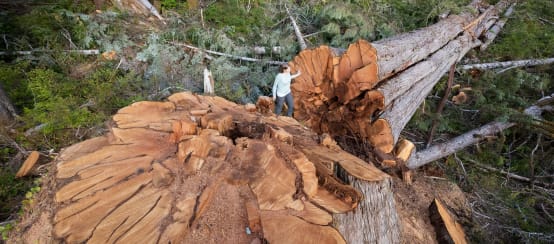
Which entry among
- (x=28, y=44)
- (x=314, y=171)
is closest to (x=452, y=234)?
(x=314, y=171)

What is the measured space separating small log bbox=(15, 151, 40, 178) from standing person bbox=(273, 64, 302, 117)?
2.52 metres

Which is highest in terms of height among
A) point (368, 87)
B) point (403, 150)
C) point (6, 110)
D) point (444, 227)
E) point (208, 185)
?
point (368, 87)

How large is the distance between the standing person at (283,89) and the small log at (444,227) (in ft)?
6.48

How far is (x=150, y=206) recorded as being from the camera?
1.71m

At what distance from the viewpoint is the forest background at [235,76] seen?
347 centimetres

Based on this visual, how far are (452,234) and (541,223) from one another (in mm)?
2381

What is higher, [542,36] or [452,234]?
[542,36]

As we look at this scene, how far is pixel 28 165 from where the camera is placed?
2.87 metres

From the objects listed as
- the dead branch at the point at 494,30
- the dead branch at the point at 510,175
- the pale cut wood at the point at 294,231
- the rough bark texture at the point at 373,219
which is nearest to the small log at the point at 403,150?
the rough bark texture at the point at 373,219

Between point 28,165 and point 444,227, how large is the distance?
368 centimetres

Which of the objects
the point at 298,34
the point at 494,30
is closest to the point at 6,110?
the point at 298,34

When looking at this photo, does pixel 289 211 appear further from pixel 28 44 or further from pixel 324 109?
pixel 28 44

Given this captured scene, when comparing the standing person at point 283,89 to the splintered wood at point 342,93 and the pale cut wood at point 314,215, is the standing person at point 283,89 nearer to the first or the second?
the splintered wood at point 342,93

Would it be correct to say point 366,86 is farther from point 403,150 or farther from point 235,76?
point 235,76
